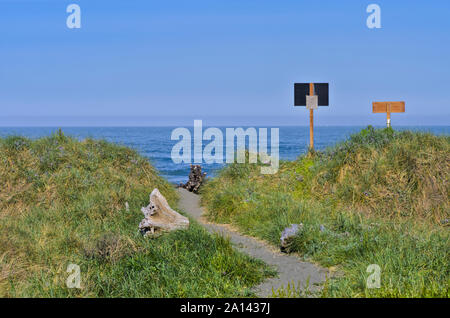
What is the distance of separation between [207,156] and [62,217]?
3076 cm

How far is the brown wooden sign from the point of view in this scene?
15320 millimetres

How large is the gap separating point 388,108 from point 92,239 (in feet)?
37.7

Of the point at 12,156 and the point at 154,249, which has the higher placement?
the point at 12,156

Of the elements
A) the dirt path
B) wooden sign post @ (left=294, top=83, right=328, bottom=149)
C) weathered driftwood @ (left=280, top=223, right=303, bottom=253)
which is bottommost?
the dirt path

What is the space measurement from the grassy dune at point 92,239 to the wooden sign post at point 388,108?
7909 mm

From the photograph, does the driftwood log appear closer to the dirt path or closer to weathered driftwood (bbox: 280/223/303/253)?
the dirt path

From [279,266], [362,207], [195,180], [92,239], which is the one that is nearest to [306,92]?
[195,180]

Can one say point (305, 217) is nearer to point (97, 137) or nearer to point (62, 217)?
point (62, 217)

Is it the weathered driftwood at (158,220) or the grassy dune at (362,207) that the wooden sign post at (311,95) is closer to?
the grassy dune at (362,207)

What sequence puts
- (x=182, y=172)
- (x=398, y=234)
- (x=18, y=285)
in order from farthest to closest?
(x=182, y=172)
(x=398, y=234)
(x=18, y=285)

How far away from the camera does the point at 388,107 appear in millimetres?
15406

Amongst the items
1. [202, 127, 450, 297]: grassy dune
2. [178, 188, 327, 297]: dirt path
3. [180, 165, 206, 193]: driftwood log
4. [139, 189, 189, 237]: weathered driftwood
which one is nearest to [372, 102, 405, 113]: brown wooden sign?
[202, 127, 450, 297]: grassy dune

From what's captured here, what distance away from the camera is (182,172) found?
27.1m
